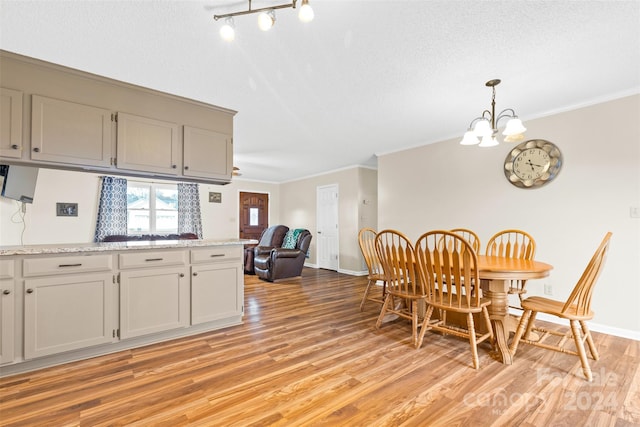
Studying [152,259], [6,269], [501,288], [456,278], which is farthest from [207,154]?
[501,288]

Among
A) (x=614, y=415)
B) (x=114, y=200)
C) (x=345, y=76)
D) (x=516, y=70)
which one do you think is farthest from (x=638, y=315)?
(x=114, y=200)

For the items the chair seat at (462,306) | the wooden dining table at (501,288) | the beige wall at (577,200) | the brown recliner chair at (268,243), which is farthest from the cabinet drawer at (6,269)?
the beige wall at (577,200)

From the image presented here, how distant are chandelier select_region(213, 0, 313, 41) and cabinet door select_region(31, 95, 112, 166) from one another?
4.98ft

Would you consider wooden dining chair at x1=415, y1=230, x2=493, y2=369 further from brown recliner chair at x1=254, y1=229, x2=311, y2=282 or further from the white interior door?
the white interior door

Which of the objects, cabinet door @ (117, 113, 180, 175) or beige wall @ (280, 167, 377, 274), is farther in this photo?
beige wall @ (280, 167, 377, 274)

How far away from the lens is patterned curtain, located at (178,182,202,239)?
6145 mm

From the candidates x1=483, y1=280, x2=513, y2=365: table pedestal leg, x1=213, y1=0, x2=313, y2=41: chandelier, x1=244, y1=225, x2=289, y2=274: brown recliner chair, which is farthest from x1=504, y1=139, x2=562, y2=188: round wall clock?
x1=244, y1=225, x2=289, y2=274: brown recliner chair

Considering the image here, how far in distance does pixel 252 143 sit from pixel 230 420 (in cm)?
376

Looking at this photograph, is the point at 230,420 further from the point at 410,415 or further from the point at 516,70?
the point at 516,70

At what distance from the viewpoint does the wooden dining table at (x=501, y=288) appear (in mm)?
2139

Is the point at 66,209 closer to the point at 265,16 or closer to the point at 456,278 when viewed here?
the point at 265,16

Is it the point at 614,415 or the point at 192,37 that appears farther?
the point at 192,37

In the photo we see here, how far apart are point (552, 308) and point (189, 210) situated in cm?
613

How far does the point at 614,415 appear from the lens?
5.28ft
